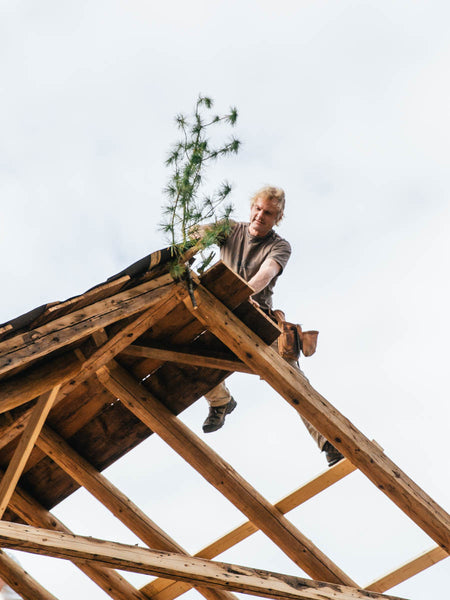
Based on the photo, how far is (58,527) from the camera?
277 inches

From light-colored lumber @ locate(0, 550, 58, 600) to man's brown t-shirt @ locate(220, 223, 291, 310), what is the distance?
296 centimetres

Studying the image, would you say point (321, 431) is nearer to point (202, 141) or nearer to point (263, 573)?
point (263, 573)

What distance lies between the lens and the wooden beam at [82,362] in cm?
544

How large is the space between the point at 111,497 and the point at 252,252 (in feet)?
7.25

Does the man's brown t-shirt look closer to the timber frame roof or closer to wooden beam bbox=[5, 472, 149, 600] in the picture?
the timber frame roof

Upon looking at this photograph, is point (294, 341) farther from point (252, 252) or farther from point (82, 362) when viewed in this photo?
point (82, 362)

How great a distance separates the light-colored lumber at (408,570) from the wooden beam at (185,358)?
1.94 m

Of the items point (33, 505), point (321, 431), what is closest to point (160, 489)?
point (33, 505)

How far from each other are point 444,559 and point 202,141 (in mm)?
3434

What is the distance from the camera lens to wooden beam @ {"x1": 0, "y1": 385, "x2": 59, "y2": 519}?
5.36 m

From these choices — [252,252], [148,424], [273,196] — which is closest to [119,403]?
[148,424]

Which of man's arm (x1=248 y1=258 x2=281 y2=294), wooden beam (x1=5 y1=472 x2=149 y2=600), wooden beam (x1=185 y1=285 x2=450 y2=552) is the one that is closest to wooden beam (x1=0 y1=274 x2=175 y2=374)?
wooden beam (x1=185 y1=285 x2=450 y2=552)

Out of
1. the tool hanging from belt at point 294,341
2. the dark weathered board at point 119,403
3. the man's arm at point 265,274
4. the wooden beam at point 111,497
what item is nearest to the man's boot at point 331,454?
the tool hanging from belt at point 294,341

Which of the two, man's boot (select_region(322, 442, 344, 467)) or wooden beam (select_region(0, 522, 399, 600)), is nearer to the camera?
wooden beam (select_region(0, 522, 399, 600))
